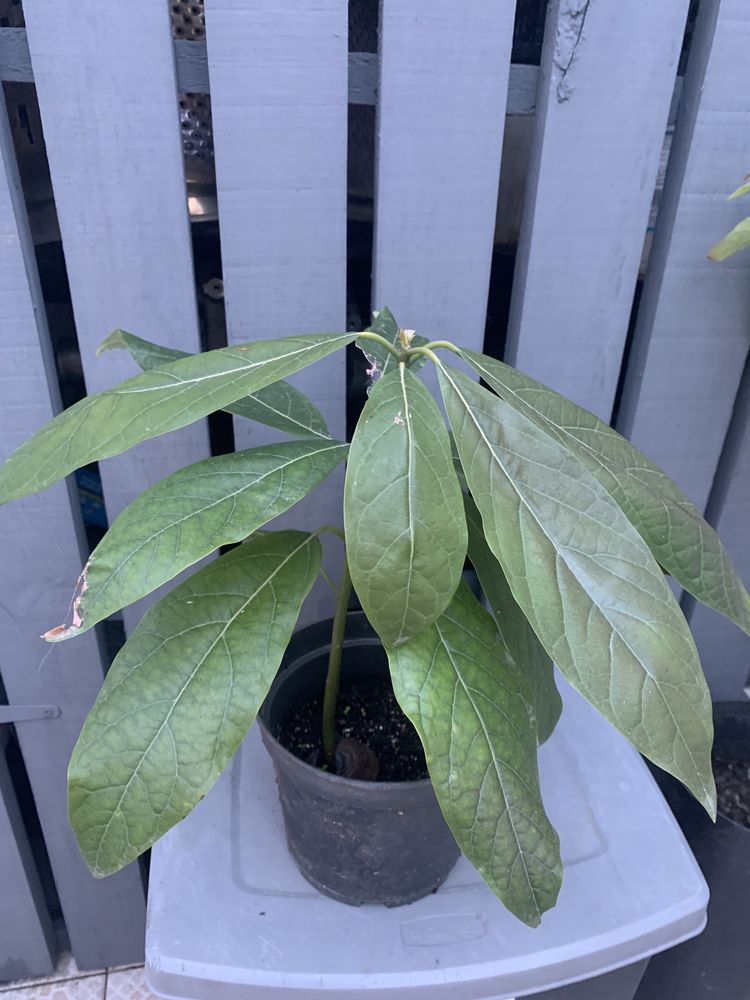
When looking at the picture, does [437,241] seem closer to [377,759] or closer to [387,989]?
[377,759]

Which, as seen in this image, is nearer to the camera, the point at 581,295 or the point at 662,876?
the point at 662,876

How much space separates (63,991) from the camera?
1.47 meters

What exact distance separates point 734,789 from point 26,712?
47.3 inches

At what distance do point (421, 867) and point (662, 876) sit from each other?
0.96ft

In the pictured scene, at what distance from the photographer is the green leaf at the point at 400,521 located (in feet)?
1.76

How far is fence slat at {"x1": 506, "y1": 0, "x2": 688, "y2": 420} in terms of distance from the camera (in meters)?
0.88

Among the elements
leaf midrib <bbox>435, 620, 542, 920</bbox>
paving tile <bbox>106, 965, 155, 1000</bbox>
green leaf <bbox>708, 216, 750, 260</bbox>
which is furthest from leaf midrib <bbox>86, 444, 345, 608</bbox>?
paving tile <bbox>106, 965, 155, 1000</bbox>

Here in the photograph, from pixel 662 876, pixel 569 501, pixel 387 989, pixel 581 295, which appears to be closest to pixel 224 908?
pixel 387 989

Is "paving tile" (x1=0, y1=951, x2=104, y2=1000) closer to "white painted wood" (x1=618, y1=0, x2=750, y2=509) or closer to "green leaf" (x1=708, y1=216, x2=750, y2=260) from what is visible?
"white painted wood" (x1=618, y1=0, x2=750, y2=509)

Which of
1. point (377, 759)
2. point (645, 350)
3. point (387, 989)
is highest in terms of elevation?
point (645, 350)

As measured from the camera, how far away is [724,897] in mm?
1208

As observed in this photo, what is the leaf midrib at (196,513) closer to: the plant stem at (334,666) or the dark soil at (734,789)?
the plant stem at (334,666)

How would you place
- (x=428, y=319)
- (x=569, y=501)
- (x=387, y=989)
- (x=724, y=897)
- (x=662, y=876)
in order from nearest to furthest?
(x=569, y=501)
(x=387, y=989)
(x=662, y=876)
(x=428, y=319)
(x=724, y=897)

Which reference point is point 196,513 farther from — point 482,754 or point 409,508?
point 482,754
